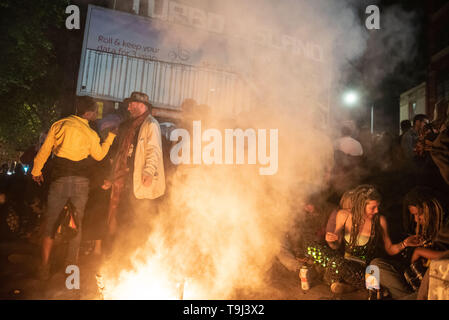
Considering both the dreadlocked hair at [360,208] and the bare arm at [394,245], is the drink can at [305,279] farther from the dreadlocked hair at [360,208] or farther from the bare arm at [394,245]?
the bare arm at [394,245]

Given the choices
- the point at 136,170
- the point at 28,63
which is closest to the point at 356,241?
the point at 136,170

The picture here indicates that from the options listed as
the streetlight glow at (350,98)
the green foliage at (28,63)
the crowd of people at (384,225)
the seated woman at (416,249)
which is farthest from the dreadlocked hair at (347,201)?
the green foliage at (28,63)

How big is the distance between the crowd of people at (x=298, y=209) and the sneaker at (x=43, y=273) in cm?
1

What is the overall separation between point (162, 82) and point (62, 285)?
14.2 feet

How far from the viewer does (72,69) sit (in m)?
5.65

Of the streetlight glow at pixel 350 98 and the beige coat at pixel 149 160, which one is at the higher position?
the streetlight glow at pixel 350 98

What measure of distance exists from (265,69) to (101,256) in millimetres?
4792

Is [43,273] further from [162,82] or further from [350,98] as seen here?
[350,98]

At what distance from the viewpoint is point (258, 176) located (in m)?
4.86

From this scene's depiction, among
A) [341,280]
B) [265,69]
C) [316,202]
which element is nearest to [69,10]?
[265,69]

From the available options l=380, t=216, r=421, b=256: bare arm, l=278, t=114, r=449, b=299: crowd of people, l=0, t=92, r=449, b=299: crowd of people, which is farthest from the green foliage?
l=380, t=216, r=421, b=256: bare arm

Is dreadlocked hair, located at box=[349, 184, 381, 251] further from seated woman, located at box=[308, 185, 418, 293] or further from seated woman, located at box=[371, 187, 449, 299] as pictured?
seated woman, located at box=[371, 187, 449, 299]

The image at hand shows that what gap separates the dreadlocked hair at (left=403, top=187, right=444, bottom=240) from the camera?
3.29m

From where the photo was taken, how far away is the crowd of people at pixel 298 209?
323 cm
